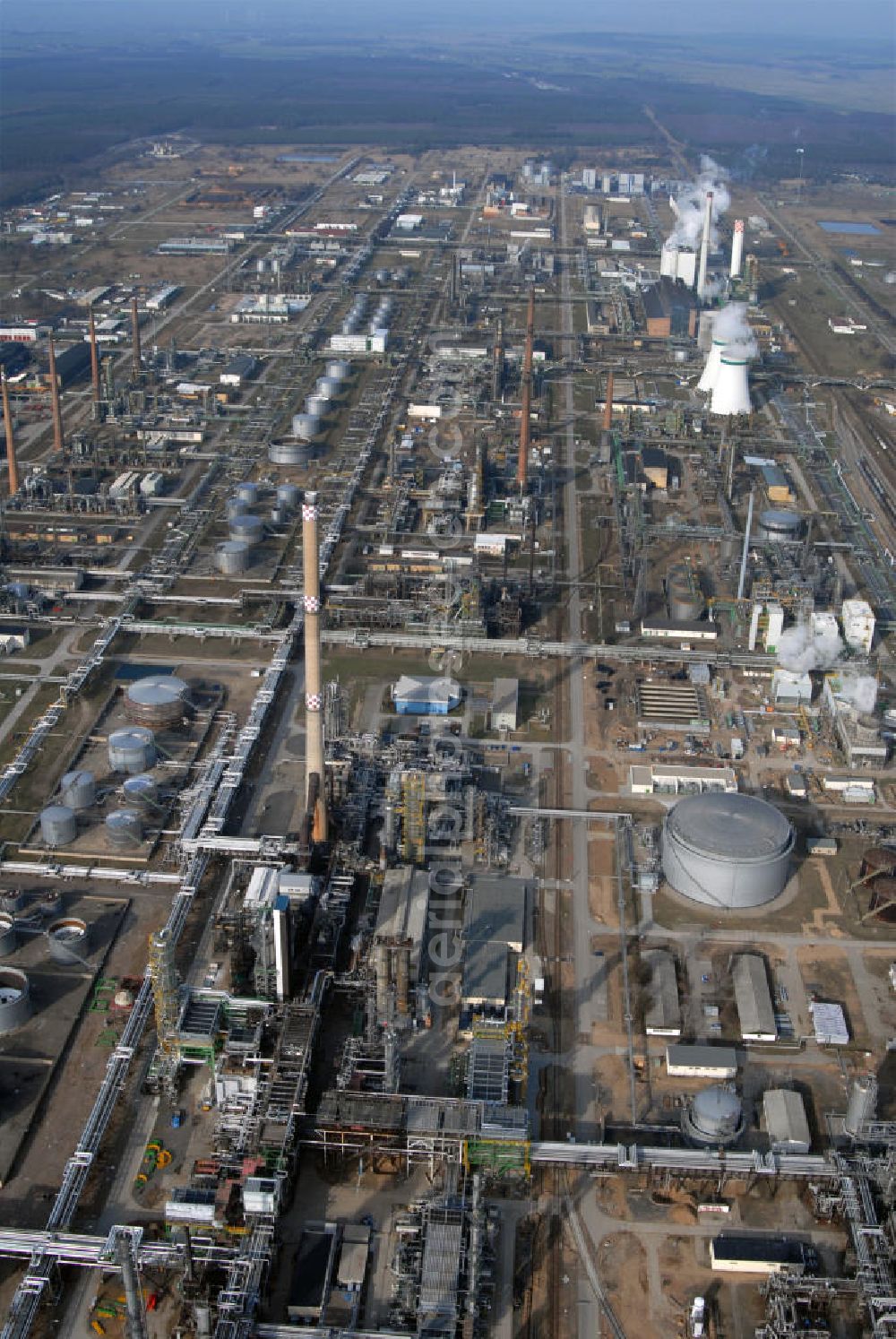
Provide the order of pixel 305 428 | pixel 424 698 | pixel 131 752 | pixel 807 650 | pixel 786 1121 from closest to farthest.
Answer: pixel 786 1121
pixel 131 752
pixel 424 698
pixel 807 650
pixel 305 428

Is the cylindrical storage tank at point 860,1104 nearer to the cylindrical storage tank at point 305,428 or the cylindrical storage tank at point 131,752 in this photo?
the cylindrical storage tank at point 131,752

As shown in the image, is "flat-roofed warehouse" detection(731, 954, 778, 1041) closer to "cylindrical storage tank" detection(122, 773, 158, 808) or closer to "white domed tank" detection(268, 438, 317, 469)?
"cylindrical storage tank" detection(122, 773, 158, 808)

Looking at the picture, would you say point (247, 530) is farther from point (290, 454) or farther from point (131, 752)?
→ point (131, 752)

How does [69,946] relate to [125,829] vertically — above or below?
below

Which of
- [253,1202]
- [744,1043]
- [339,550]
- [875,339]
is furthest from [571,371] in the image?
[253,1202]

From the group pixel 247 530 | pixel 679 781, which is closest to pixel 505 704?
pixel 679 781

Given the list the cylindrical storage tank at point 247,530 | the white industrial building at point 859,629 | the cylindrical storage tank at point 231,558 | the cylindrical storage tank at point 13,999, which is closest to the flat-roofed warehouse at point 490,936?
the cylindrical storage tank at point 13,999

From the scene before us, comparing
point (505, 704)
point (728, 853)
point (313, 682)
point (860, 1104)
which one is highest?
point (313, 682)
